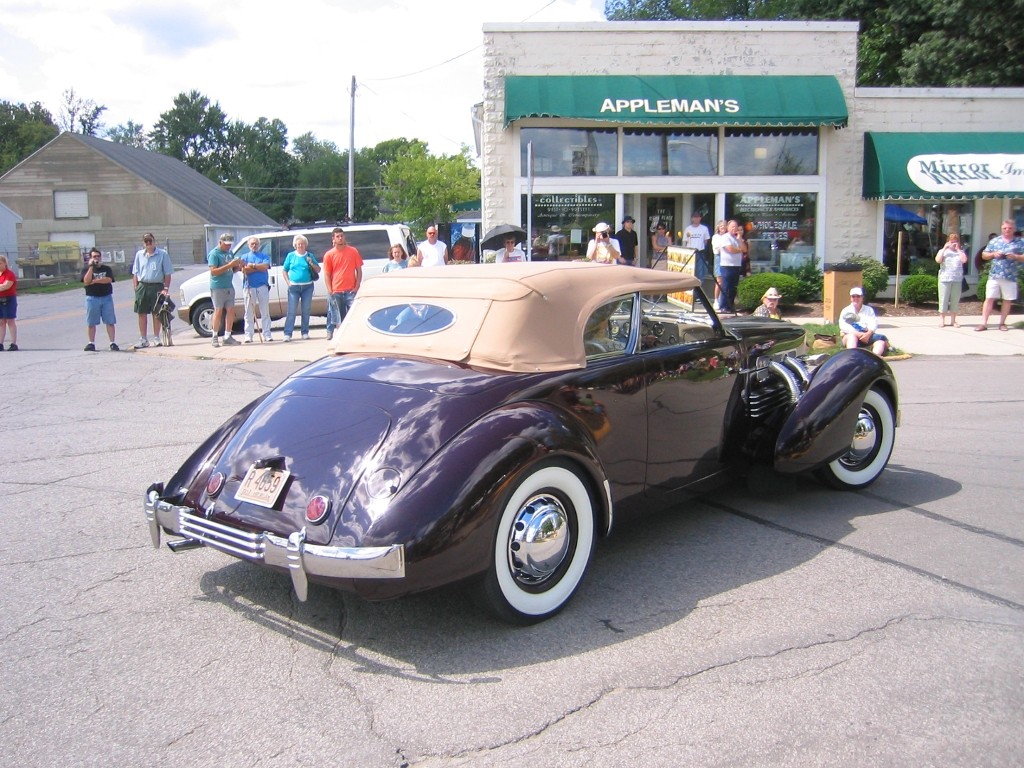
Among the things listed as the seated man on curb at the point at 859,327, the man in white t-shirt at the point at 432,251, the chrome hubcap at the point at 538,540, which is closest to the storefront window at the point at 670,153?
the man in white t-shirt at the point at 432,251

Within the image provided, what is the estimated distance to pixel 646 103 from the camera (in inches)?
674

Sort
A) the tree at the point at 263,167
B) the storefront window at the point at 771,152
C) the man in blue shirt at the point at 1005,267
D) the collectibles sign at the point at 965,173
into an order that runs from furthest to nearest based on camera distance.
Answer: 1. the tree at the point at 263,167
2. the storefront window at the point at 771,152
3. the collectibles sign at the point at 965,173
4. the man in blue shirt at the point at 1005,267

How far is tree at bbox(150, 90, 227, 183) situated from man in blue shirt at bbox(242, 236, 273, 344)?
108 metres

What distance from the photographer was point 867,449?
5992mm

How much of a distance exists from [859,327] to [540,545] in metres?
7.78

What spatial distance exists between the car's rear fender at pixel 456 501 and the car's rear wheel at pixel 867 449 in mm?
2728

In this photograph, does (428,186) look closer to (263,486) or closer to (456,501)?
(263,486)

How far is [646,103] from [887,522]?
43.5 ft

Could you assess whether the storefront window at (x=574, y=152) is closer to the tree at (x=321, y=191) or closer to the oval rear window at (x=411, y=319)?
the oval rear window at (x=411, y=319)

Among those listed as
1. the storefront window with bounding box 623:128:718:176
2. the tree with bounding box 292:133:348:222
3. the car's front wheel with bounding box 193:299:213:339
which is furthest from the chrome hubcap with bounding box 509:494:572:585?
the tree with bounding box 292:133:348:222

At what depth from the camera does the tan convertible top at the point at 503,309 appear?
4418 millimetres

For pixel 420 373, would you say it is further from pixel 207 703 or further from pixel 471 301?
pixel 207 703

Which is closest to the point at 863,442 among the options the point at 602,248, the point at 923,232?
the point at 602,248

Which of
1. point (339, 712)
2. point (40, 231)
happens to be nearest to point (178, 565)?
point (339, 712)
